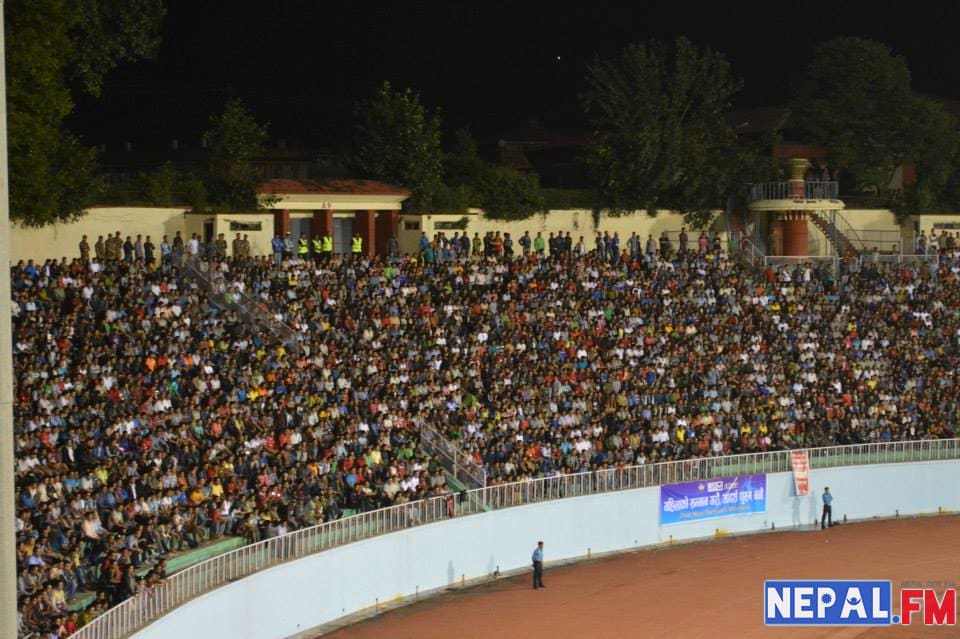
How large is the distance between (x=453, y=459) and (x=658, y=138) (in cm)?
2401

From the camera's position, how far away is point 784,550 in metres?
36.8

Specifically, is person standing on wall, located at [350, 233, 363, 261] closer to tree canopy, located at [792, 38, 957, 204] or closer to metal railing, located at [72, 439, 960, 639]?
metal railing, located at [72, 439, 960, 639]

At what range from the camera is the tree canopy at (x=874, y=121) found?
60.3 meters

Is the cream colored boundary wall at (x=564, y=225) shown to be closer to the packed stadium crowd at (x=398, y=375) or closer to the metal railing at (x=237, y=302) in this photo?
the packed stadium crowd at (x=398, y=375)

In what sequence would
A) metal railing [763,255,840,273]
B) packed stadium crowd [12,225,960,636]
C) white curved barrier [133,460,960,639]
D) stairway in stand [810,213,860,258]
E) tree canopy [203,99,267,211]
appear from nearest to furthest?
white curved barrier [133,460,960,639]
packed stadium crowd [12,225,960,636]
tree canopy [203,99,267,211]
metal railing [763,255,840,273]
stairway in stand [810,213,860,258]

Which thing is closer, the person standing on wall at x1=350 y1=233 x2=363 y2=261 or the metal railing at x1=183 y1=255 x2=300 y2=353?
the metal railing at x1=183 y1=255 x2=300 y2=353

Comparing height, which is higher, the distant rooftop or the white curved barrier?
the distant rooftop

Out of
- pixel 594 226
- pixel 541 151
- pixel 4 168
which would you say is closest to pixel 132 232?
pixel 594 226

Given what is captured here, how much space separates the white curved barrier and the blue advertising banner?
0.22m

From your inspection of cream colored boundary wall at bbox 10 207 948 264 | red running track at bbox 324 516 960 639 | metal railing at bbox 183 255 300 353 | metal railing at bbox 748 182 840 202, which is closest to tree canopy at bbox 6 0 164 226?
cream colored boundary wall at bbox 10 207 948 264

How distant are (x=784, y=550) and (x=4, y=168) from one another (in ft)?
92.8

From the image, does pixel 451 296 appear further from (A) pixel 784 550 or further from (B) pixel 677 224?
(B) pixel 677 224

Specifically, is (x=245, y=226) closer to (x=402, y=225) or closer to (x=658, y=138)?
(x=402, y=225)

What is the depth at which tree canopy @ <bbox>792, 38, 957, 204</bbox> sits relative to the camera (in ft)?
198
